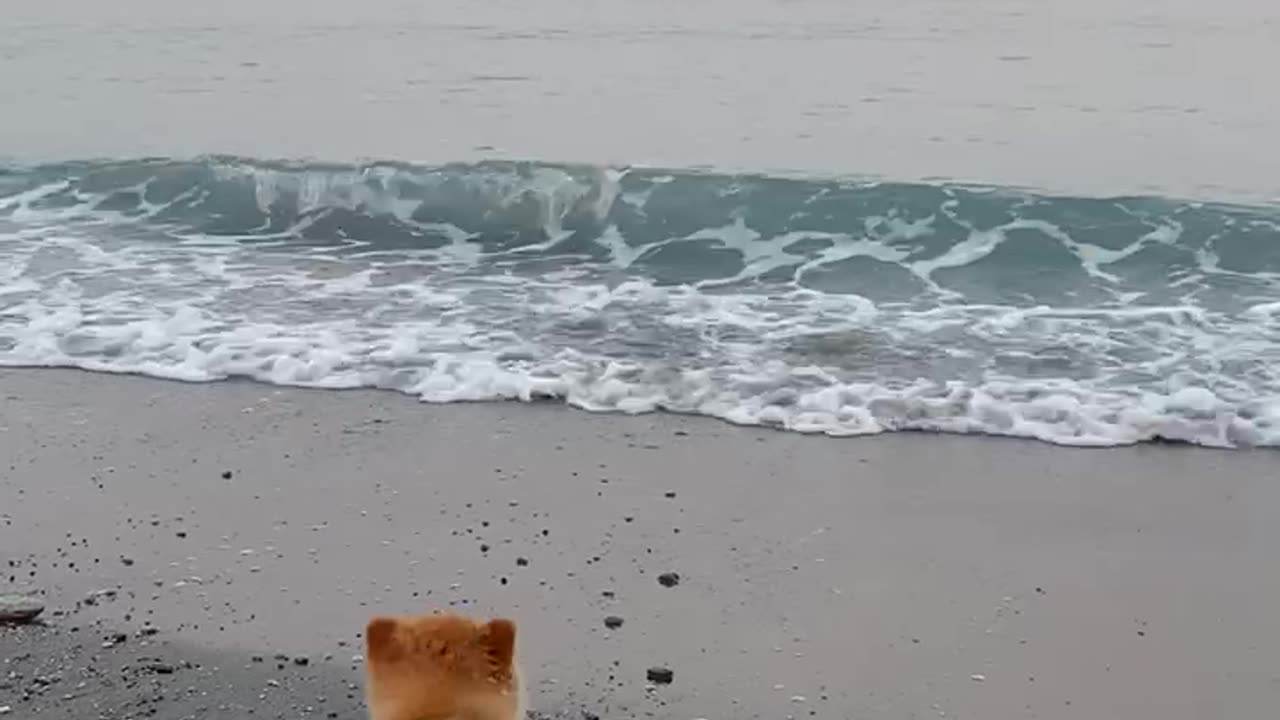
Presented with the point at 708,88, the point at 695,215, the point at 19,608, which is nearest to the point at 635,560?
the point at 19,608

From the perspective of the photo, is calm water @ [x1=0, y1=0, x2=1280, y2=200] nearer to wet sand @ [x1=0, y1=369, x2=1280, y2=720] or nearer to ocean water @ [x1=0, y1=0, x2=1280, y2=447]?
ocean water @ [x1=0, y1=0, x2=1280, y2=447]

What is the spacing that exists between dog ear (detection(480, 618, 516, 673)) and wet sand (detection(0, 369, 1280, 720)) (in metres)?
1.82

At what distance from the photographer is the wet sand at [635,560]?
373cm

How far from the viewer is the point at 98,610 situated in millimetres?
4129

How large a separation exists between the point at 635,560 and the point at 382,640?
8.65 ft

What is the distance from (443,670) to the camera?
1859 millimetres

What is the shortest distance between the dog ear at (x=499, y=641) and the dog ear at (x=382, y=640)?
0.12m

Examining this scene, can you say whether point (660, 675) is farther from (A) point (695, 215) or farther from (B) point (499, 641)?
(A) point (695, 215)

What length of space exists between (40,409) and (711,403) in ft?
9.87

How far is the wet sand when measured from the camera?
3.73 meters

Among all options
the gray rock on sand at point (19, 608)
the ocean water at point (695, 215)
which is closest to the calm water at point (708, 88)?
the ocean water at point (695, 215)

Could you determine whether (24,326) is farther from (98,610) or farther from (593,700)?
(593,700)

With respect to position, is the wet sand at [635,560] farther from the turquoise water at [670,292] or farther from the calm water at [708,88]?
the calm water at [708,88]

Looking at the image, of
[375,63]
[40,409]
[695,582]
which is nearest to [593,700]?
[695,582]
